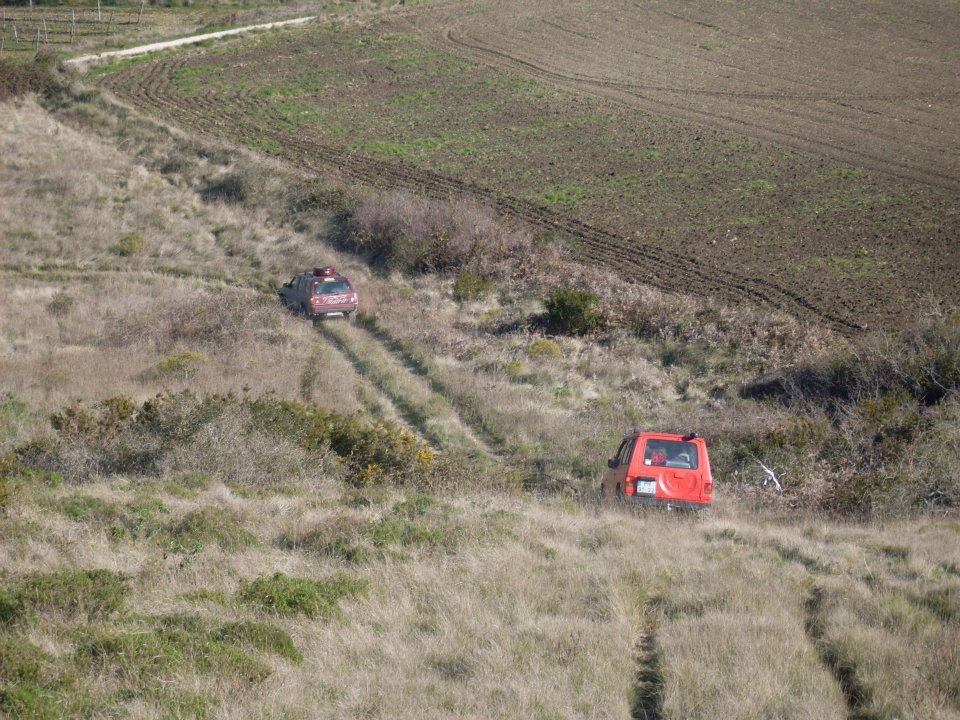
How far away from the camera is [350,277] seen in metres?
34.1

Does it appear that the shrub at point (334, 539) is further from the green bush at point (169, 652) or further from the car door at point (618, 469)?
the car door at point (618, 469)

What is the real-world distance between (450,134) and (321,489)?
125 ft

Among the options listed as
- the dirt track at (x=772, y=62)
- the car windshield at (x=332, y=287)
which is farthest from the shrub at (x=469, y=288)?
the dirt track at (x=772, y=62)

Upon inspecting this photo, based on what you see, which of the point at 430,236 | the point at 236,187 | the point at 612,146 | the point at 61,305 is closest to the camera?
the point at 61,305

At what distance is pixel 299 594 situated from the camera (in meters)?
8.73

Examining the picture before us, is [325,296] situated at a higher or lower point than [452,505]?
lower

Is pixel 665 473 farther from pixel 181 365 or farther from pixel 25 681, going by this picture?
pixel 181 365

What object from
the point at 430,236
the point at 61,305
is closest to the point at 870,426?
the point at 430,236

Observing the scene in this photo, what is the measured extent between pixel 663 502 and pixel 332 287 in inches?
639

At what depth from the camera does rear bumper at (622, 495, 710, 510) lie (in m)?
14.1

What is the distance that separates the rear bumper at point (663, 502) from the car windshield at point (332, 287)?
625 inches

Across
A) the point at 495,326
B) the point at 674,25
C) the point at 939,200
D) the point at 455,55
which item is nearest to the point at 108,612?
the point at 495,326

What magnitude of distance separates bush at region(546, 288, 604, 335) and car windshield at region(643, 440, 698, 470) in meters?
12.8

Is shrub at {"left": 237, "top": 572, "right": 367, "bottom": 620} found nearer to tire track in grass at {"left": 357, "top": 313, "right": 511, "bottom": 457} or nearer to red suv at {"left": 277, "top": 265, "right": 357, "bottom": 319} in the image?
tire track in grass at {"left": 357, "top": 313, "right": 511, "bottom": 457}
